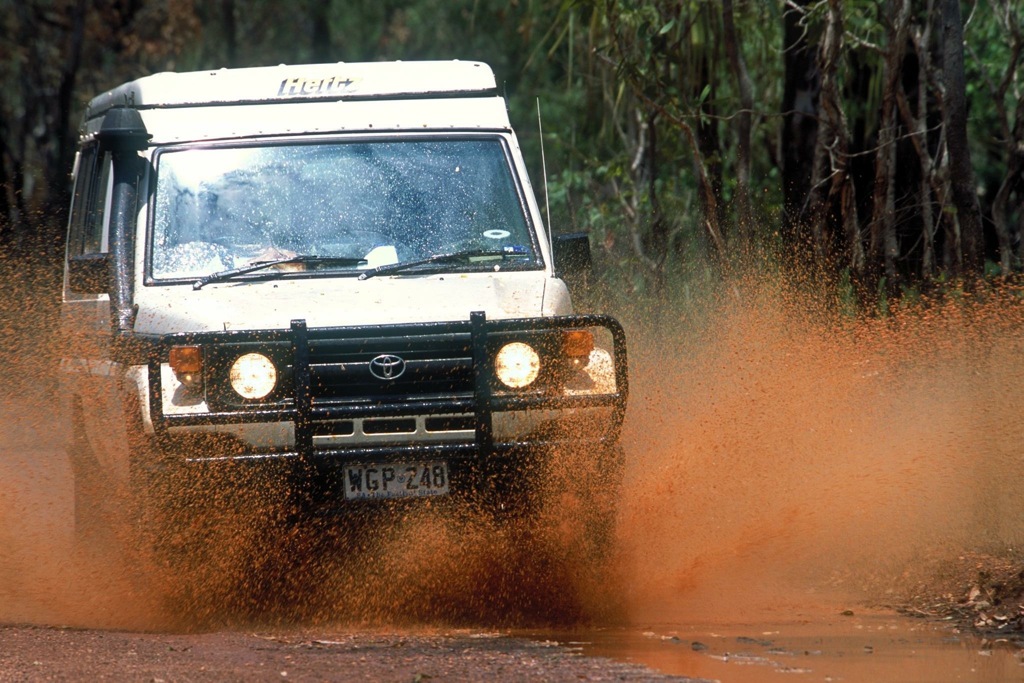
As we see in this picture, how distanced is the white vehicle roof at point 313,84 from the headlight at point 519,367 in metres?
1.76

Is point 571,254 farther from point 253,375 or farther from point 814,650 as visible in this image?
point 814,650

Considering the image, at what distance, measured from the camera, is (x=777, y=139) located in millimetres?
14383

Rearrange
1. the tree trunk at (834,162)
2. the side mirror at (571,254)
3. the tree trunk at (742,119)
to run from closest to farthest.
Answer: the side mirror at (571,254) → the tree trunk at (834,162) → the tree trunk at (742,119)

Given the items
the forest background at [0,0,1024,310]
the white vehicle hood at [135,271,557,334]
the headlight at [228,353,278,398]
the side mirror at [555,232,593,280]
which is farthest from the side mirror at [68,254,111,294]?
the forest background at [0,0,1024,310]

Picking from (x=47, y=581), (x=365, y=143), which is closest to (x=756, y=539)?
(x=365, y=143)

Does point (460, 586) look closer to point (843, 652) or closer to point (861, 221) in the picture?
point (843, 652)

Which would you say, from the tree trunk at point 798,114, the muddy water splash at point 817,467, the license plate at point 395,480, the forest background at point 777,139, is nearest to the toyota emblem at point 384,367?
the license plate at point 395,480

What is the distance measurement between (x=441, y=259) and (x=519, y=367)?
75cm

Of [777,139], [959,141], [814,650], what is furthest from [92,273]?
[777,139]

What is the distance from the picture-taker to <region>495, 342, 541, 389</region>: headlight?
5.84 meters

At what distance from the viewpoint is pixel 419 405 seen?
5703 mm

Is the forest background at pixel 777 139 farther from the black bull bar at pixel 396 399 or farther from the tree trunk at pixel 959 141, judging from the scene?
the black bull bar at pixel 396 399

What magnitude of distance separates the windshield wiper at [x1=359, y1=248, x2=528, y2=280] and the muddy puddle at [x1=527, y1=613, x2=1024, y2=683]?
1.75m

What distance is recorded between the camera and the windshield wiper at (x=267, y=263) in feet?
20.1
